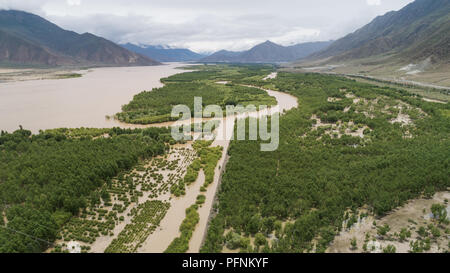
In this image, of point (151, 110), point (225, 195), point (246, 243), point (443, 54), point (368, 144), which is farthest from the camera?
point (443, 54)

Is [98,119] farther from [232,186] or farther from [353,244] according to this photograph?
[353,244]

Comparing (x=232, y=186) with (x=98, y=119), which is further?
(x=98, y=119)

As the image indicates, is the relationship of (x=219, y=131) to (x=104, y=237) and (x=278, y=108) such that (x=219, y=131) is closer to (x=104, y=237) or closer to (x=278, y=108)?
(x=278, y=108)

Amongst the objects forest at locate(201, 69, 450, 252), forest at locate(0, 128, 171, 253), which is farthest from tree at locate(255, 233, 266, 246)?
forest at locate(0, 128, 171, 253)

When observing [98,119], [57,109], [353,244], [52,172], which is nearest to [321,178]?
[353,244]

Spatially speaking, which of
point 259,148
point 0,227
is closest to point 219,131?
point 259,148
